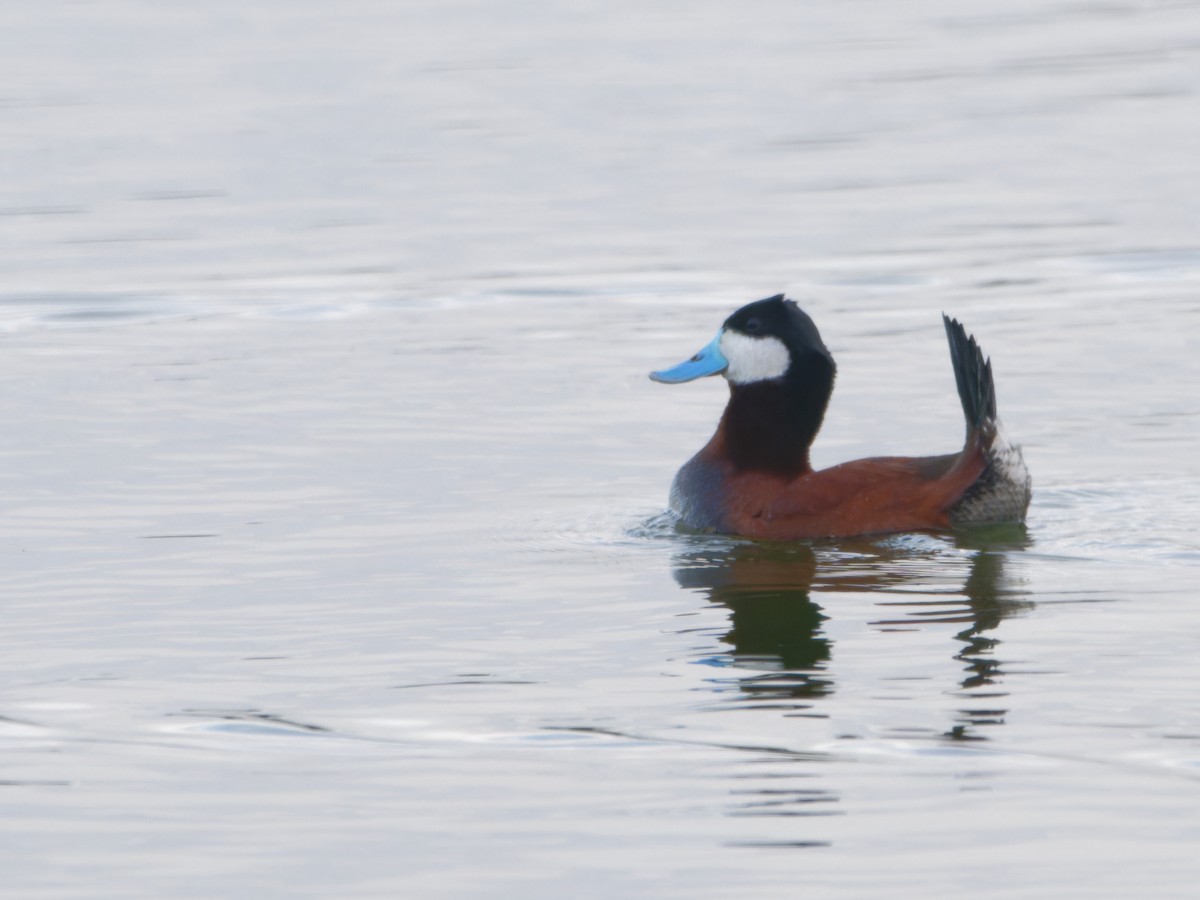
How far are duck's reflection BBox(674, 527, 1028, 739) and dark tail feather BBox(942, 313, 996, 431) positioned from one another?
434 millimetres

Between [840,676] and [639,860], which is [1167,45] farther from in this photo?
[639,860]

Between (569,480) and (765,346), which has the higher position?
(765,346)

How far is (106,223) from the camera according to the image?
16031 mm

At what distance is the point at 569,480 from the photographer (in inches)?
388

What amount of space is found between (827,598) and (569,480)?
2108 millimetres

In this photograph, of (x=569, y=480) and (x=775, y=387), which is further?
(x=569, y=480)

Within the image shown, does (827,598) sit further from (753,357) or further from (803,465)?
(753,357)

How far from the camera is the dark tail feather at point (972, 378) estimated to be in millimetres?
8781

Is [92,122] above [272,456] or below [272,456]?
above

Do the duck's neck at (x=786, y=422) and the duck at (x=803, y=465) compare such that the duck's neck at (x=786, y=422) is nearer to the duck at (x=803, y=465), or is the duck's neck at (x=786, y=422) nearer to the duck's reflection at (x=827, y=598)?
the duck at (x=803, y=465)

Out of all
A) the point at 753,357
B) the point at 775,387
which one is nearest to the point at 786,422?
the point at 775,387

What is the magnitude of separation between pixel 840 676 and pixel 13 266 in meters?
9.15

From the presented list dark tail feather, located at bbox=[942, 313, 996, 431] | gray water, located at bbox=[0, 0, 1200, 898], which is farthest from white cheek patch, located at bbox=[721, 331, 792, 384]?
dark tail feather, located at bbox=[942, 313, 996, 431]

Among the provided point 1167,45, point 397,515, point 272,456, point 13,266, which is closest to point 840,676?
point 397,515
